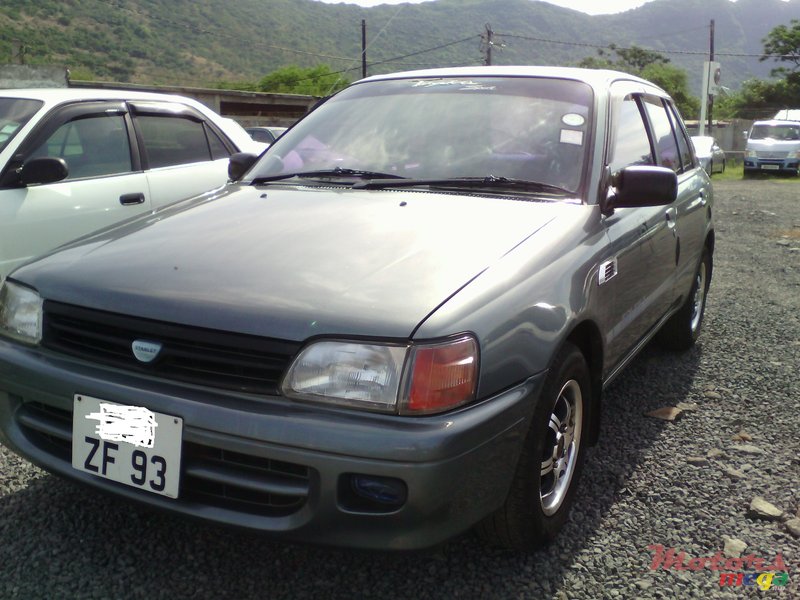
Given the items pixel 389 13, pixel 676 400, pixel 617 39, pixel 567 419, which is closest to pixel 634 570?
pixel 567 419

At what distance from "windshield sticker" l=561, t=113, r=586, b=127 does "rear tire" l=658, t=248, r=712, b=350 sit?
1758mm

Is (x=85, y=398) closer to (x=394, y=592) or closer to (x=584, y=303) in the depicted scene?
(x=394, y=592)

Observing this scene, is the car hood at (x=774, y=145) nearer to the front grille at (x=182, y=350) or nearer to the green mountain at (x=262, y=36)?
the green mountain at (x=262, y=36)

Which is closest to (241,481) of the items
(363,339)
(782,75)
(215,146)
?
(363,339)

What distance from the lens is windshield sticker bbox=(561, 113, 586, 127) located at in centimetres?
289

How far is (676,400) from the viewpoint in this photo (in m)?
3.80

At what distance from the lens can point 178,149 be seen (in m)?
5.12

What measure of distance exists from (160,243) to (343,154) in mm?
987

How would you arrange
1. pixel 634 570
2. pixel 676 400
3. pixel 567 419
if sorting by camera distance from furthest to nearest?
pixel 676 400
pixel 567 419
pixel 634 570

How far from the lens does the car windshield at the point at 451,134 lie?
282 cm

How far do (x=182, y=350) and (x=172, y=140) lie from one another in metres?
3.51

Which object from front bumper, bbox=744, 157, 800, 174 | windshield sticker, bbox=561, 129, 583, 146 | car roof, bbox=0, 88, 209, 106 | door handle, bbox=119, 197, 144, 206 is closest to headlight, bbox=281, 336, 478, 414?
windshield sticker, bbox=561, 129, 583, 146

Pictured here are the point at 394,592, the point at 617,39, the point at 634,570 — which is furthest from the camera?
the point at 617,39

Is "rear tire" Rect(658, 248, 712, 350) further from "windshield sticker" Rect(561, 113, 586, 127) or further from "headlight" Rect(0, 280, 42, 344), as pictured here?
"headlight" Rect(0, 280, 42, 344)
